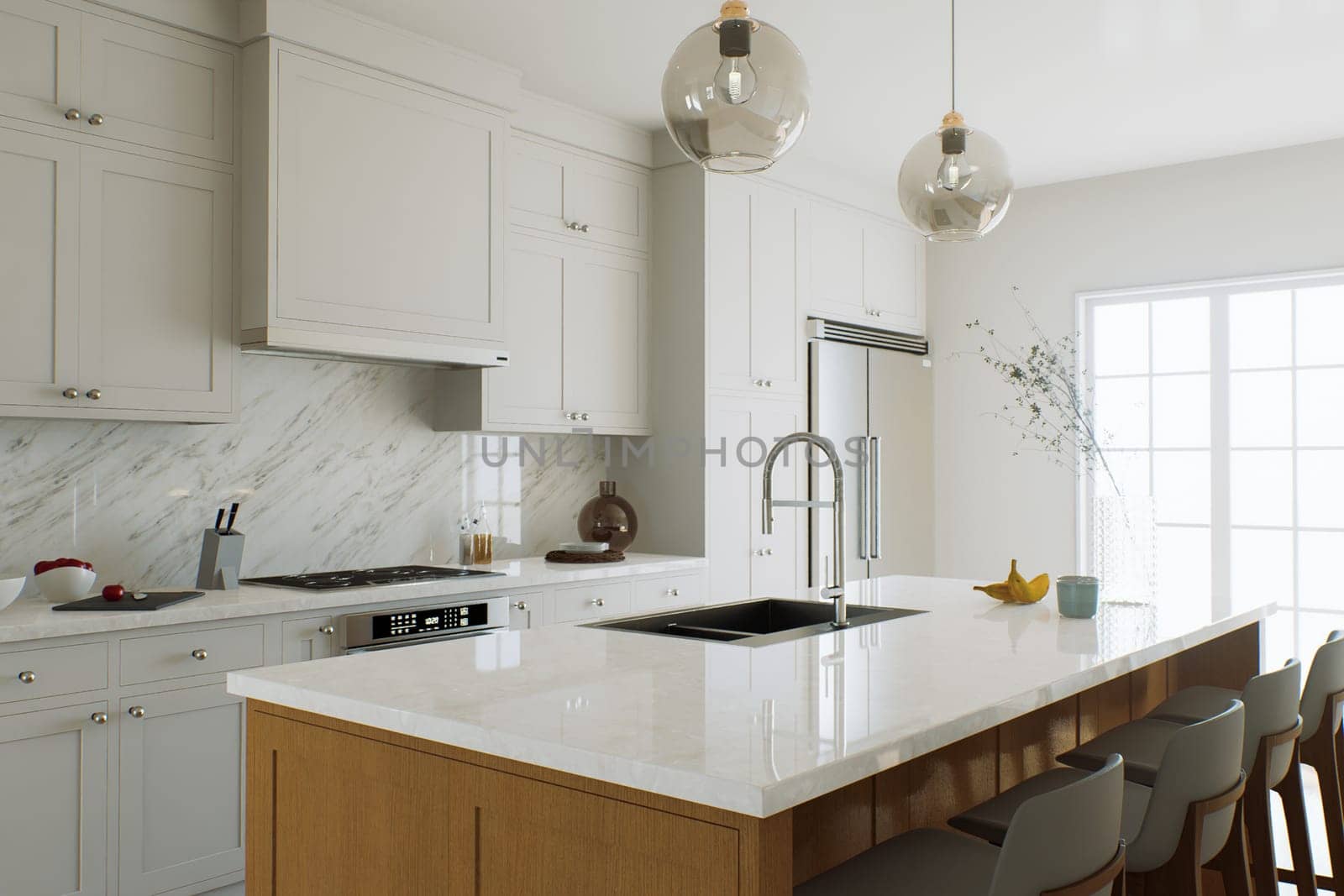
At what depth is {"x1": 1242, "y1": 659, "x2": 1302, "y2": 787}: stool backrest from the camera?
222cm

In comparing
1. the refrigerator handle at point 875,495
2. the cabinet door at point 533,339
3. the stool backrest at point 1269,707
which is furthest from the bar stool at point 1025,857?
the refrigerator handle at point 875,495

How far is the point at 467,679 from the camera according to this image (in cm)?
186

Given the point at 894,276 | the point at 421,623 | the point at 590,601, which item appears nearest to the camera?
the point at 421,623

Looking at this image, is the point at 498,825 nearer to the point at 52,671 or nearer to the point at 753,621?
the point at 753,621

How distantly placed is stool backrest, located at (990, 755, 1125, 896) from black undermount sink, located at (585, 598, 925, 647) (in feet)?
2.97

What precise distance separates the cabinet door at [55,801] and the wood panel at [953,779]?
2046 mm

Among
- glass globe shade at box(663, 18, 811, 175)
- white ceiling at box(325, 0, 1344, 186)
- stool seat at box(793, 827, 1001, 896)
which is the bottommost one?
stool seat at box(793, 827, 1001, 896)

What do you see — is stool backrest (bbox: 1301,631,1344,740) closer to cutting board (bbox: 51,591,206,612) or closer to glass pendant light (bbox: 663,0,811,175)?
glass pendant light (bbox: 663,0,811,175)

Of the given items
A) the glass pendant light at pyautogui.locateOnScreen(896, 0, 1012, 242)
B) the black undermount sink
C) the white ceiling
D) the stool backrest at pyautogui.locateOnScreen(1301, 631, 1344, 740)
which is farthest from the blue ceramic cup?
the white ceiling

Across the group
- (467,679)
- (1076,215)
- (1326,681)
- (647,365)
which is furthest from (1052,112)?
(467,679)

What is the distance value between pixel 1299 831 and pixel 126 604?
3.06 m

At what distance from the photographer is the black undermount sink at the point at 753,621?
8.46ft

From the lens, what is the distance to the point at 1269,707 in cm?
224

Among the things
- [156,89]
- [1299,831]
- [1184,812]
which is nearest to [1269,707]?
[1184,812]
